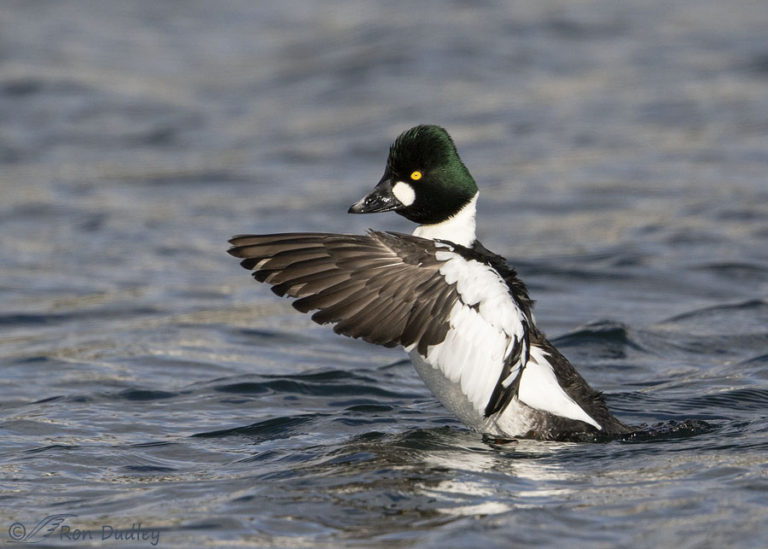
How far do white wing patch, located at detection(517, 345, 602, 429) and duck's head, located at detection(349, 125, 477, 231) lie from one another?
106 cm

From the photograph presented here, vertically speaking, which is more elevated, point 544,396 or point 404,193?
point 404,193

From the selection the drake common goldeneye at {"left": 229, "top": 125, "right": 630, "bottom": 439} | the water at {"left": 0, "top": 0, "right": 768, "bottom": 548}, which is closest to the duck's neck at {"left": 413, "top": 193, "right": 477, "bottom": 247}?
the drake common goldeneye at {"left": 229, "top": 125, "right": 630, "bottom": 439}

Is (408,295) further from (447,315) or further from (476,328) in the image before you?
(476,328)

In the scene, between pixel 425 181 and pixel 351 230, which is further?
pixel 351 230

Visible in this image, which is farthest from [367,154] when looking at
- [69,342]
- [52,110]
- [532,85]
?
[69,342]

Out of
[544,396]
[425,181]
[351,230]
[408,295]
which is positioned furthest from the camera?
[351,230]

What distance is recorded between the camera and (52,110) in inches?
680


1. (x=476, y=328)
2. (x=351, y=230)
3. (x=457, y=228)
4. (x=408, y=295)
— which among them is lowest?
(x=351, y=230)

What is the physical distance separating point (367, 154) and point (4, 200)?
4478mm
